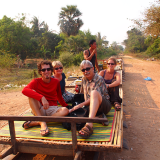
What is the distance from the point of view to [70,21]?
3566 cm

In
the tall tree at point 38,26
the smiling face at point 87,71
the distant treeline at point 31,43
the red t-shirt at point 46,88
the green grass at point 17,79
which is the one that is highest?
the tall tree at point 38,26

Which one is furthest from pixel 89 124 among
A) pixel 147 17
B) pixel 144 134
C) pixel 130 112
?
pixel 147 17

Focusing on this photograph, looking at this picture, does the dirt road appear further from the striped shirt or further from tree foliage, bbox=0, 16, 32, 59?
tree foliage, bbox=0, 16, 32, 59

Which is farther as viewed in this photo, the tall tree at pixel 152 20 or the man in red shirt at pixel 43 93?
the tall tree at pixel 152 20

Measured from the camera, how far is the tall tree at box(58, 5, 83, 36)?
3488 cm

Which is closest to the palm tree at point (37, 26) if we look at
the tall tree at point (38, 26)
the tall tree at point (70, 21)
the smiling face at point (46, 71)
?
the tall tree at point (38, 26)

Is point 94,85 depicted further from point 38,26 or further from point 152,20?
point 38,26

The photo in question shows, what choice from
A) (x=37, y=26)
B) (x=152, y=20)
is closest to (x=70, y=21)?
(x=37, y=26)

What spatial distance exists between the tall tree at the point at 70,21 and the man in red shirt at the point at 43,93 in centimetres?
3336

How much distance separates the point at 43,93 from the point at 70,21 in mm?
35731

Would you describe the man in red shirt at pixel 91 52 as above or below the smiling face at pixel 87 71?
above

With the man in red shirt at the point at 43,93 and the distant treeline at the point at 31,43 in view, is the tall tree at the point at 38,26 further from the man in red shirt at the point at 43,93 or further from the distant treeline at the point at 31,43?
the man in red shirt at the point at 43,93

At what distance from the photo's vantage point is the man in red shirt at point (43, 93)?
2559 mm

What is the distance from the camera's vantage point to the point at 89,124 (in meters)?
2.35
